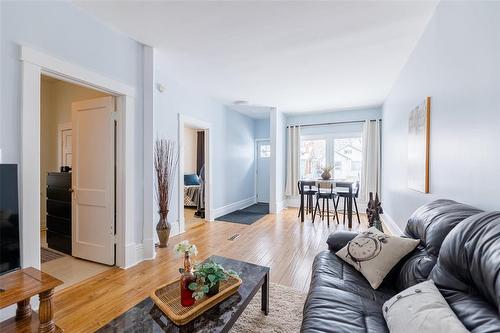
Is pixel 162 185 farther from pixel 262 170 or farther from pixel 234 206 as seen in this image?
pixel 262 170

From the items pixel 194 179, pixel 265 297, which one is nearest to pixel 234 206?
pixel 194 179

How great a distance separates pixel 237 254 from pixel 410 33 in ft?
10.6

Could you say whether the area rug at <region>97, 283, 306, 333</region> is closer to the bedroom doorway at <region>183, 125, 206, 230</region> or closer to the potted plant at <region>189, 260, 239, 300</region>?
the potted plant at <region>189, 260, 239, 300</region>

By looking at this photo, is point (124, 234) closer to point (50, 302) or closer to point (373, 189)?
point (50, 302)

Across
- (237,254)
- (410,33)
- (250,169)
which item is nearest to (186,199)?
(250,169)

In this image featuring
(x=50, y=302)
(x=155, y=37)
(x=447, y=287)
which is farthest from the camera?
(x=155, y=37)

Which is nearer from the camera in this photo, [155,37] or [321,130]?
[155,37]

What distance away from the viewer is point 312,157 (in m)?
6.28

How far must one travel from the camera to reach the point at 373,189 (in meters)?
5.54

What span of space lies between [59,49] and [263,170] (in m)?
5.54

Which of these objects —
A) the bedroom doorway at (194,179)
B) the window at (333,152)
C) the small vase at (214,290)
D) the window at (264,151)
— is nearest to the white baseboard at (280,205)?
the window at (333,152)

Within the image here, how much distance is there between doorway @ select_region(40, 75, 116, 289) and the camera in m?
2.73

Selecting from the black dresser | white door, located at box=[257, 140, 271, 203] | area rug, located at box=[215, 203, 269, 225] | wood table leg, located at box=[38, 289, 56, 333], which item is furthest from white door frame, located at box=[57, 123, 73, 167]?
white door, located at box=[257, 140, 271, 203]

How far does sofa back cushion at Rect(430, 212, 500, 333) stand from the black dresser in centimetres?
380
